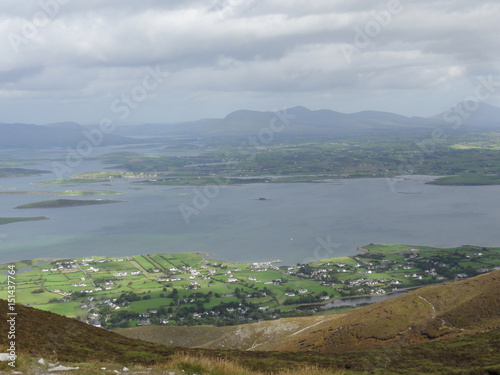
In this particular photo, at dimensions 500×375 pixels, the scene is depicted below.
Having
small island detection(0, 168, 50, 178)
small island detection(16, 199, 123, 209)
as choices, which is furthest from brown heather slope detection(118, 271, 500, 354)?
small island detection(0, 168, 50, 178)

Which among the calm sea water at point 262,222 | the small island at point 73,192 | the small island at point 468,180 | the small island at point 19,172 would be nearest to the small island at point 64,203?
the calm sea water at point 262,222

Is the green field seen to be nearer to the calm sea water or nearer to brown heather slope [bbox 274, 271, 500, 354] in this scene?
the calm sea water

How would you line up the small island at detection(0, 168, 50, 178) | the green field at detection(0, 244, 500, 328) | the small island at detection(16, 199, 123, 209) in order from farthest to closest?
the small island at detection(0, 168, 50, 178) < the small island at detection(16, 199, 123, 209) < the green field at detection(0, 244, 500, 328)

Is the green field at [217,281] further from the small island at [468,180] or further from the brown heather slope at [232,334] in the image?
the small island at [468,180]

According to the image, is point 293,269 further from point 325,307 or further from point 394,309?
point 394,309

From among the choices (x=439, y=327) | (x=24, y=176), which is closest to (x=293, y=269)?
(x=439, y=327)

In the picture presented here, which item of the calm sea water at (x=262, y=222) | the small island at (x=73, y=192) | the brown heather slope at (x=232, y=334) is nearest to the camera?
the brown heather slope at (x=232, y=334)

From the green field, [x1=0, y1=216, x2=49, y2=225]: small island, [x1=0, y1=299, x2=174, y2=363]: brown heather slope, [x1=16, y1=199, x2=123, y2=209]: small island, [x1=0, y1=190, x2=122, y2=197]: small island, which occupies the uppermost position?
[x1=0, y1=299, x2=174, y2=363]: brown heather slope

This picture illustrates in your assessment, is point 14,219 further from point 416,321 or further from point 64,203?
point 416,321
